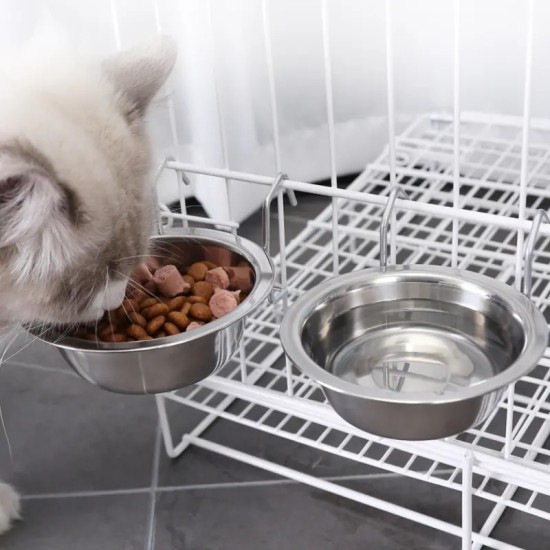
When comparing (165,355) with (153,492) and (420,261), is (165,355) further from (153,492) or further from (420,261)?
(420,261)

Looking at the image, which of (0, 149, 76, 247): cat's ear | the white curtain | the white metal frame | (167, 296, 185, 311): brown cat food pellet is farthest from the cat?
the white curtain

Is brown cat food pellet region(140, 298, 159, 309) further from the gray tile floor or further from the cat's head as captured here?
the gray tile floor

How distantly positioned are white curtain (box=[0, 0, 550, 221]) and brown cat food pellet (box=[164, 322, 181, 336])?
2.44ft

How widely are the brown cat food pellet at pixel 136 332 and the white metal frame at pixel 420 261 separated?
0.26 m

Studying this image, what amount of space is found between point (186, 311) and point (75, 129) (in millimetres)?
303

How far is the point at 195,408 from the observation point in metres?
1.68

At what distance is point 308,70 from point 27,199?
1502 millimetres

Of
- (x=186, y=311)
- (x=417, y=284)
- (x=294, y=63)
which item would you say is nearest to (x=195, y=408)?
(x=186, y=311)

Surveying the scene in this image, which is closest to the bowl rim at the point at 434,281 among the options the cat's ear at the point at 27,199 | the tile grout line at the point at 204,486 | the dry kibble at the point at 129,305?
the dry kibble at the point at 129,305

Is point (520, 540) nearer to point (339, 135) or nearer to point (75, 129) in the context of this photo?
point (75, 129)

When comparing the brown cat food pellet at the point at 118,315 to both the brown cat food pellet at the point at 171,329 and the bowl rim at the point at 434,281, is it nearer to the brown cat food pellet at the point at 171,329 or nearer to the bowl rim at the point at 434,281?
the brown cat food pellet at the point at 171,329

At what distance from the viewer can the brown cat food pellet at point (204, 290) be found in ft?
4.04

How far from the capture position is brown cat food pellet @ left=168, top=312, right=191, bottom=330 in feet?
3.86

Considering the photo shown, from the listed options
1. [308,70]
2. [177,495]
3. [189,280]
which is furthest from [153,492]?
[308,70]
